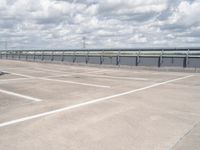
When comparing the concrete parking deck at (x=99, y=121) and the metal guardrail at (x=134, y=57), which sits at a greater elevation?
the metal guardrail at (x=134, y=57)

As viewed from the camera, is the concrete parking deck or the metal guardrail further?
the metal guardrail

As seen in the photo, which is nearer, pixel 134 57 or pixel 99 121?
pixel 99 121

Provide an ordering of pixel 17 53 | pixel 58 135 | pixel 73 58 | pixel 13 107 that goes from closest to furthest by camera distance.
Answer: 1. pixel 58 135
2. pixel 13 107
3. pixel 73 58
4. pixel 17 53

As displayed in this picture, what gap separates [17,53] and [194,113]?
36.4 metres

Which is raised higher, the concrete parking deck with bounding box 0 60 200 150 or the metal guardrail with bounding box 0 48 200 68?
the metal guardrail with bounding box 0 48 200 68

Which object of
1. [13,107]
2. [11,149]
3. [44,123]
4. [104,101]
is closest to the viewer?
[11,149]

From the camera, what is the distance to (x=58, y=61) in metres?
27.4

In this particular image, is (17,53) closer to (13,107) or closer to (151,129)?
(13,107)

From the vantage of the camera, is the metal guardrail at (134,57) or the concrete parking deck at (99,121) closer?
the concrete parking deck at (99,121)

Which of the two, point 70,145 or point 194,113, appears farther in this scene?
point 194,113

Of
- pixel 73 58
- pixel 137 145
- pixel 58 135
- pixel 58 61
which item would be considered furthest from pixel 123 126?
pixel 58 61

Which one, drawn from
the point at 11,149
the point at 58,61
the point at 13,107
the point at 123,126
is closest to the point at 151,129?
the point at 123,126

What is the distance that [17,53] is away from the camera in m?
38.6

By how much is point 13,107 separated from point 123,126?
3.23 m
